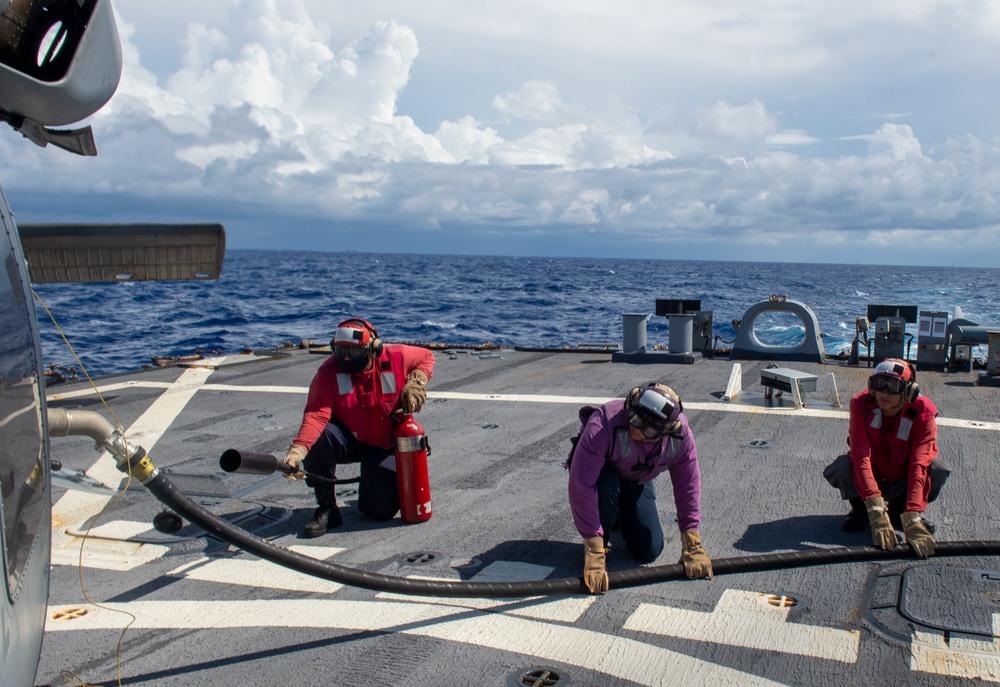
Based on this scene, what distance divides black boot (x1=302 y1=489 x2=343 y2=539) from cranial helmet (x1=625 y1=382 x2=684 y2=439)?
2323mm

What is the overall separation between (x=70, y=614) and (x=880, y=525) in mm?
4389

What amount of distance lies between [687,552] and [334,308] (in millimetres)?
36819

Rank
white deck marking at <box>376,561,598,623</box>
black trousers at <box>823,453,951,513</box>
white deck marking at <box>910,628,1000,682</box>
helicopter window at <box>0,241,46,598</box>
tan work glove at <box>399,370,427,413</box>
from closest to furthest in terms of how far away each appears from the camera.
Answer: helicopter window at <box>0,241,46,598</box> < white deck marking at <box>910,628,1000,682</box> < white deck marking at <box>376,561,598,623</box> < black trousers at <box>823,453,951,513</box> < tan work glove at <box>399,370,427,413</box>

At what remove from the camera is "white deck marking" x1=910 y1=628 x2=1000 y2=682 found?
11.3ft

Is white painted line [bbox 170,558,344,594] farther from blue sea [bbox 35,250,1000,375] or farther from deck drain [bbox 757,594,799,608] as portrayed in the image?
blue sea [bbox 35,250,1000,375]

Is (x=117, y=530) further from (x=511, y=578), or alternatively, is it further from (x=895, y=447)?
(x=895, y=447)

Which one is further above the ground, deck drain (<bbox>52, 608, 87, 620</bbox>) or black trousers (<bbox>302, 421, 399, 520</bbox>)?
black trousers (<bbox>302, 421, 399, 520</bbox>)

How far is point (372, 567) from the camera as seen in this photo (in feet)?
15.9

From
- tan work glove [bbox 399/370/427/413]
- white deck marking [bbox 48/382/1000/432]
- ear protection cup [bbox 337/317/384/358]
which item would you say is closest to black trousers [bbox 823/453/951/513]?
tan work glove [bbox 399/370/427/413]

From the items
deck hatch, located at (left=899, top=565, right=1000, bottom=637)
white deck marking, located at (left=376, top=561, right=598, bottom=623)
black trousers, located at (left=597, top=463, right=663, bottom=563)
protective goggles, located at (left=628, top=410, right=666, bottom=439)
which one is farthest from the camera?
black trousers, located at (left=597, top=463, right=663, bottom=563)

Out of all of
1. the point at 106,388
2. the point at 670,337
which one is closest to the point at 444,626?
the point at 106,388

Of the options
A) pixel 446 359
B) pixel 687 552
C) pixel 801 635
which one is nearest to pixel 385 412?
pixel 687 552

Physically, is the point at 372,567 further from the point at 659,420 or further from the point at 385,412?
the point at 659,420

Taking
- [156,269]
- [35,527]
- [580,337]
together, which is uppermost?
[156,269]
